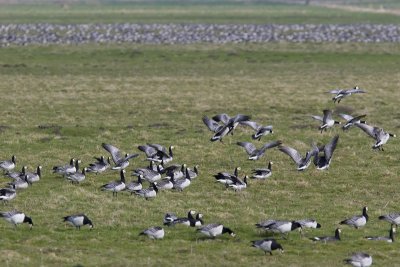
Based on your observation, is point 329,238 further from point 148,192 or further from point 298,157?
point 298,157

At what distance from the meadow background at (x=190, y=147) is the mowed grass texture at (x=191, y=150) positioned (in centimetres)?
6


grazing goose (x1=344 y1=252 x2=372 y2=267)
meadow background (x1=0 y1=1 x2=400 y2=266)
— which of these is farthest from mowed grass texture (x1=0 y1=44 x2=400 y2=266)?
grazing goose (x1=344 y1=252 x2=372 y2=267)

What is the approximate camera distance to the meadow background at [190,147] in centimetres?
1900

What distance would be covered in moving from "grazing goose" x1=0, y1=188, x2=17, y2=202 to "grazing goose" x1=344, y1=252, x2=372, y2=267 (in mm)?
8919

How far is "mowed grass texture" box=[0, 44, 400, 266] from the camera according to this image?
1898 cm

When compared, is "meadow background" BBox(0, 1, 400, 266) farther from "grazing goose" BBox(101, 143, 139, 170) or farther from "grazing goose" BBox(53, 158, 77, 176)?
"grazing goose" BBox(101, 143, 139, 170)

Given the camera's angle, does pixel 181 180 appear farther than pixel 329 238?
Yes

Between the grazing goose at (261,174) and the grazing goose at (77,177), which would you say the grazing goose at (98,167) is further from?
the grazing goose at (261,174)

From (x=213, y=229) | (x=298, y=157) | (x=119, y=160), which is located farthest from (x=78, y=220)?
(x=298, y=157)

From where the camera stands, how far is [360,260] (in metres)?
17.1

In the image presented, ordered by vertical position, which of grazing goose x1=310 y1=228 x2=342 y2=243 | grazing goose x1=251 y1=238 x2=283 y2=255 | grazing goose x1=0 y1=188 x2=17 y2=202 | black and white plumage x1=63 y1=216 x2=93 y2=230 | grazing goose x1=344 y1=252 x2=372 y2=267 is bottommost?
grazing goose x1=0 y1=188 x2=17 y2=202

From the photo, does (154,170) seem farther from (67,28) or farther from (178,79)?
(67,28)

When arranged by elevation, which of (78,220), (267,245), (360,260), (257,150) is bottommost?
(257,150)

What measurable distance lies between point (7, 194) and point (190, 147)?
10.7 m
